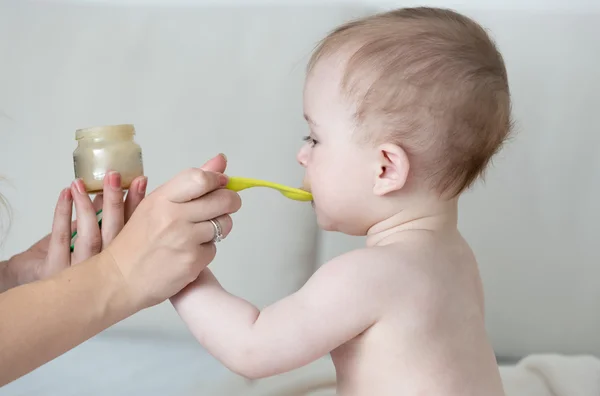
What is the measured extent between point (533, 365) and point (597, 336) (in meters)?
0.20

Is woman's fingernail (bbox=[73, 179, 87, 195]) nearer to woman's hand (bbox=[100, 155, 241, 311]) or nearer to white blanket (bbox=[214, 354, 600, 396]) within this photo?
woman's hand (bbox=[100, 155, 241, 311])

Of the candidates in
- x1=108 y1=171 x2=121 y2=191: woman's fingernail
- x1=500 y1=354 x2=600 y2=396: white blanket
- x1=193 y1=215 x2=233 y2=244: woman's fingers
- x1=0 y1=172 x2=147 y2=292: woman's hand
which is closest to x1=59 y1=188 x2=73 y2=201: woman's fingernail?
x1=0 y1=172 x2=147 y2=292: woman's hand

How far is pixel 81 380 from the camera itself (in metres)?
1.20

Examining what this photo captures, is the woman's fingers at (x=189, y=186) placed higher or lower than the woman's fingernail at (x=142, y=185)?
higher

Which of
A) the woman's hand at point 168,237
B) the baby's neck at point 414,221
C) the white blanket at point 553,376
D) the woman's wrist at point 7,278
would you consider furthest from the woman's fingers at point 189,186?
the white blanket at point 553,376

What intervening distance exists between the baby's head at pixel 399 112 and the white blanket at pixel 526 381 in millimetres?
434

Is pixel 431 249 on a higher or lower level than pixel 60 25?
lower

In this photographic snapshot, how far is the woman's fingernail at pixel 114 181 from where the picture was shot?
0.79m

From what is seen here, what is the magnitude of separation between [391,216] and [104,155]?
0.34 metres

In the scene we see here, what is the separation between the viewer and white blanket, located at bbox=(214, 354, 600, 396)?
3.81 ft

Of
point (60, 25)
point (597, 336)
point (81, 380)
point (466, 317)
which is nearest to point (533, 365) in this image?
point (597, 336)

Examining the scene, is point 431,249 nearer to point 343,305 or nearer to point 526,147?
point 343,305

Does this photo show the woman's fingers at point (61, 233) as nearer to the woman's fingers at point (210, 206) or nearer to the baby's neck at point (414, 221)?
the woman's fingers at point (210, 206)

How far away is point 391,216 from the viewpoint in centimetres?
82
